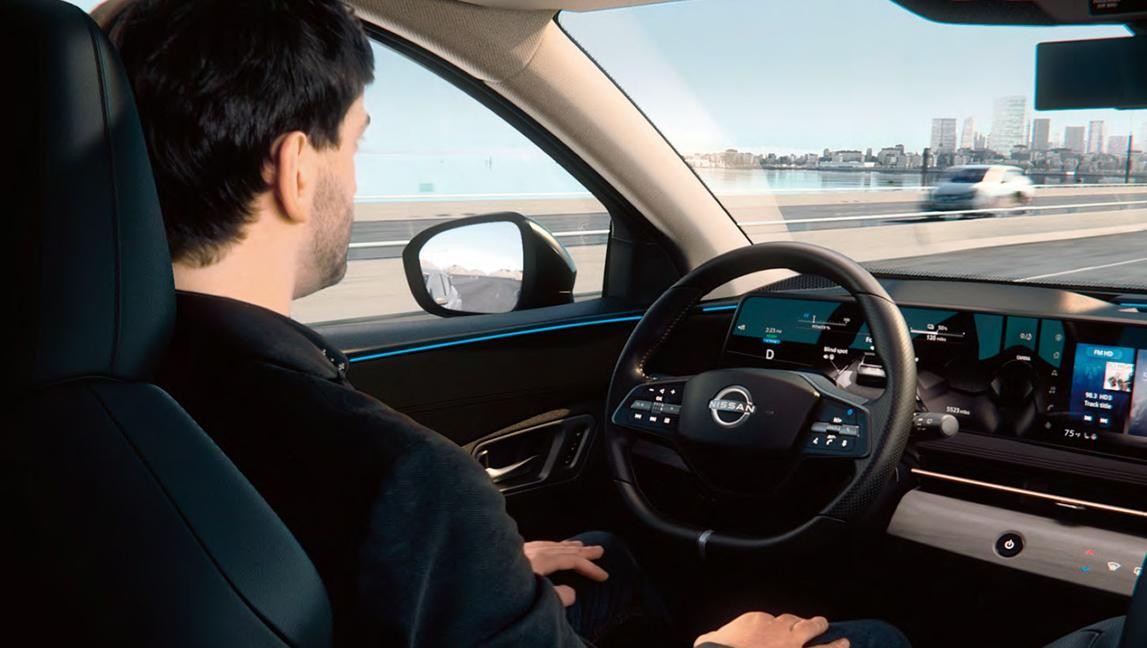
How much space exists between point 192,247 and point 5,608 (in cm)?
47

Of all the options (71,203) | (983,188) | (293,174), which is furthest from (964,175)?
(71,203)

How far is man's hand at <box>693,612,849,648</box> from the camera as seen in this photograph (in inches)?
80.0

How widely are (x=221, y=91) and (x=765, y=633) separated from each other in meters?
1.38

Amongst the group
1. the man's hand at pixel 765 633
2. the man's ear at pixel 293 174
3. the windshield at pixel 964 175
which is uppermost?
the windshield at pixel 964 175

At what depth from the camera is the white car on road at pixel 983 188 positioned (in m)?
4.34

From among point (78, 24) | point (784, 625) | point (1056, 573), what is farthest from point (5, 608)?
point (1056, 573)

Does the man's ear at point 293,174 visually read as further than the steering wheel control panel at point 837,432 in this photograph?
No

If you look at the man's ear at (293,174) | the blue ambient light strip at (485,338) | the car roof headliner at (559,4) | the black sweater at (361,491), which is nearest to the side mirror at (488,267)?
the blue ambient light strip at (485,338)

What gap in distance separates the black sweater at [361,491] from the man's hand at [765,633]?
0.81 meters

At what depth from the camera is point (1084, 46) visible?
183cm

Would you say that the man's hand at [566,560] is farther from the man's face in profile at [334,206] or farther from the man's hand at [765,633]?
the man's face in profile at [334,206]

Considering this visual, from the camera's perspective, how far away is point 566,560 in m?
2.40

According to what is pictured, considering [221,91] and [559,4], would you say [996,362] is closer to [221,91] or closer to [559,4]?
[559,4]

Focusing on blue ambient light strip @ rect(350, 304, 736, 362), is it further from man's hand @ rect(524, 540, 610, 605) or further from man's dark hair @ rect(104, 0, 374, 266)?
man's dark hair @ rect(104, 0, 374, 266)
